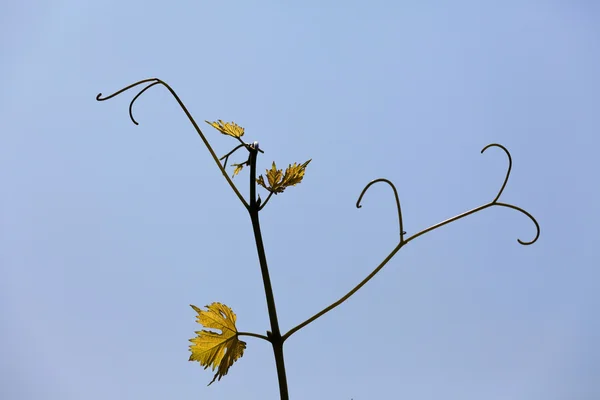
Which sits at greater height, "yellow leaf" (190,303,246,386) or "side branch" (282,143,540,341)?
"side branch" (282,143,540,341)

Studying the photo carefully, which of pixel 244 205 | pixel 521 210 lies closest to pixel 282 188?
pixel 244 205

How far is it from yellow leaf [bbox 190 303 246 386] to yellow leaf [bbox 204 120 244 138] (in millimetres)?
107

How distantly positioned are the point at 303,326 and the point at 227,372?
52 mm

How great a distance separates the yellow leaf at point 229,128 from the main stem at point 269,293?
0.03 meters

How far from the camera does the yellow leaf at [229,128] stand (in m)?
0.40

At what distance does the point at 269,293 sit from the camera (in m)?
0.36

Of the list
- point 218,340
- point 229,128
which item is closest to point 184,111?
point 229,128

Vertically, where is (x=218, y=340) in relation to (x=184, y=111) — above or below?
below

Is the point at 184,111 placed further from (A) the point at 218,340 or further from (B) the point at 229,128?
(A) the point at 218,340

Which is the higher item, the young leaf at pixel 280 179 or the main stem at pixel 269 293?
the young leaf at pixel 280 179

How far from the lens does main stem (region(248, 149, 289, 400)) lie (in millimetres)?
357

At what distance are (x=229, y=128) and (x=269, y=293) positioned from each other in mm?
110

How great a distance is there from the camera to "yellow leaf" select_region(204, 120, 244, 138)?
40 cm

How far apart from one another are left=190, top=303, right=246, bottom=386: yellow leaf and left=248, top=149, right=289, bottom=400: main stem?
3cm
